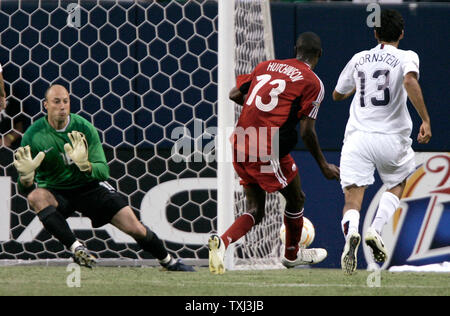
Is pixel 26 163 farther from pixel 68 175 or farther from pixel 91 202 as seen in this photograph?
pixel 91 202

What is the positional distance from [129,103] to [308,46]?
2.32 meters

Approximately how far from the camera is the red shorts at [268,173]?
21.0 feet

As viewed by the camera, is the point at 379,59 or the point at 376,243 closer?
the point at 376,243

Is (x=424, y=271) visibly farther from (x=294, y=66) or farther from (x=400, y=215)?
(x=294, y=66)

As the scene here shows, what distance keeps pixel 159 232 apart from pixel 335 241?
158 centimetres

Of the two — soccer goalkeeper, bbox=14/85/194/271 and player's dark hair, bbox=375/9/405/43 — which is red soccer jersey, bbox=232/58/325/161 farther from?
soccer goalkeeper, bbox=14/85/194/271

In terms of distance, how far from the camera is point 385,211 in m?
6.30

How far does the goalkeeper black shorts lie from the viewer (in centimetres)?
674

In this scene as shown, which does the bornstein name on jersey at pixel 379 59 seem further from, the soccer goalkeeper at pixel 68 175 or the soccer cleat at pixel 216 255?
the soccer goalkeeper at pixel 68 175

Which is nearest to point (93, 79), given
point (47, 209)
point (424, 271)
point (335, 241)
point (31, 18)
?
point (31, 18)

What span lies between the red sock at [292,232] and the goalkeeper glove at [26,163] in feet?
6.02

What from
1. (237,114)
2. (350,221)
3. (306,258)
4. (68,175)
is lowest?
(306,258)

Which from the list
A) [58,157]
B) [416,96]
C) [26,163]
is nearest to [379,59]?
[416,96]

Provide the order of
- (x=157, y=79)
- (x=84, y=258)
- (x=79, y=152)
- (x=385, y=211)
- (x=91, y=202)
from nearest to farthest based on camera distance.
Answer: (x=84, y=258)
(x=385, y=211)
(x=79, y=152)
(x=91, y=202)
(x=157, y=79)
